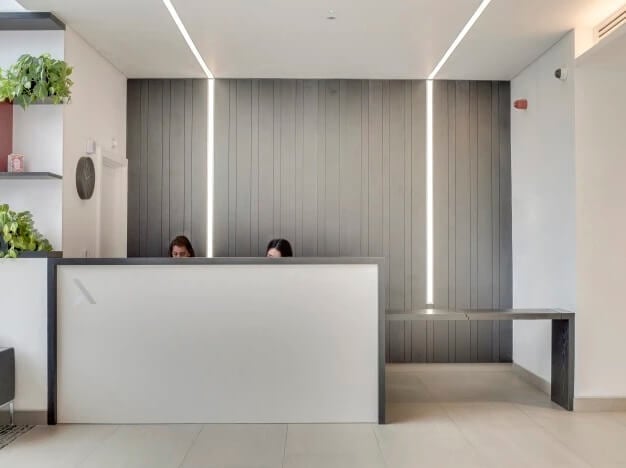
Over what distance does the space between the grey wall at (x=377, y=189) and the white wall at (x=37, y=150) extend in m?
1.66

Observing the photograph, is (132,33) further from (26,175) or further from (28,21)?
(26,175)

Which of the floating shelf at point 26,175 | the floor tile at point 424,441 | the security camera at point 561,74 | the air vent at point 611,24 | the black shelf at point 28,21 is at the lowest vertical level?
the floor tile at point 424,441

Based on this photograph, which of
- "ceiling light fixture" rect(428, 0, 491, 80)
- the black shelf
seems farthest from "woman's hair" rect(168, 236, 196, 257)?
"ceiling light fixture" rect(428, 0, 491, 80)

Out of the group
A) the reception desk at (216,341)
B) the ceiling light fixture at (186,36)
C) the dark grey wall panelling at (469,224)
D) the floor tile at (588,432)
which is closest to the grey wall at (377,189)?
the dark grey wall panelling at (469,224)

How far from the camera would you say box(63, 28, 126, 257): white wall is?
3.99 m

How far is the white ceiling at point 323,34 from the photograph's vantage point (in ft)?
12.2

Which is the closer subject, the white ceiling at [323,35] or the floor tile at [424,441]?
the floor tile at [424,441]

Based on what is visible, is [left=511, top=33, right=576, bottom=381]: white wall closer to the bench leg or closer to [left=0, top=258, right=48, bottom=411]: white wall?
the bench leg

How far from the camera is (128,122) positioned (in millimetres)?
5305

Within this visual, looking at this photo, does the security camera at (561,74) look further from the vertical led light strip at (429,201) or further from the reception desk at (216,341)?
the reception desk at (216,341)

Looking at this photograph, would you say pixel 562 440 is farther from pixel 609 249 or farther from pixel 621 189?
pixel 621 189

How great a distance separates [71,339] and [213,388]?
0.98 m

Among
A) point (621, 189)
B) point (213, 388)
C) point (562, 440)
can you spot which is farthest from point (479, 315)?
point (213, 388)

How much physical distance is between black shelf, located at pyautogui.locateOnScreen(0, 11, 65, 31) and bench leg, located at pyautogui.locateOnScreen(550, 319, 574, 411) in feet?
13.6
